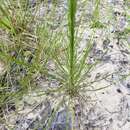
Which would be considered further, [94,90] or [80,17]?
[80,17]

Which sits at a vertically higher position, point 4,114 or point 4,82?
point 4,82

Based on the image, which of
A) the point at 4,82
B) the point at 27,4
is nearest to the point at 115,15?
the point at 27,4

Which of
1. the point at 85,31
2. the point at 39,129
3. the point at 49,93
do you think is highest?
the point at 85,31

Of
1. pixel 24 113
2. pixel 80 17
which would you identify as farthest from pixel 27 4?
pixel 24 113

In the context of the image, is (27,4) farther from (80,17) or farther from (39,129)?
(39,129)

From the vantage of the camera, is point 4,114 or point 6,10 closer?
point 4,114

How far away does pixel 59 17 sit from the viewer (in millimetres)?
1174

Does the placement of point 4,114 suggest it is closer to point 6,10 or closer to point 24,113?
point 24,113

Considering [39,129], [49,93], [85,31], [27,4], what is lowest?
[39,129]

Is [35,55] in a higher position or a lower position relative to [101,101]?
higher

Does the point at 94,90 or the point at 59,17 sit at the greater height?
the point at 59,17

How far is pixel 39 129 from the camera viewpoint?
919 millimetres

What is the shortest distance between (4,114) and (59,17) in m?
0.45

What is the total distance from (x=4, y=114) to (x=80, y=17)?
47 centimetres
